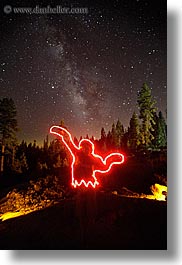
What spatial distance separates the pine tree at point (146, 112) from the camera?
360cm

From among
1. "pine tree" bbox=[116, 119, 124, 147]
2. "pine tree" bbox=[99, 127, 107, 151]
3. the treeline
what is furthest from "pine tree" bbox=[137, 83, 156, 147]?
"pine tree" bbox=[99, 127, 107, 151]

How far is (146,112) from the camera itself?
147 inches

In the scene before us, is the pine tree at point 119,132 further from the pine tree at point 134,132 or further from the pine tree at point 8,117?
the pine tree at point 8,117

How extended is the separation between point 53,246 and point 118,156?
1.17 metres

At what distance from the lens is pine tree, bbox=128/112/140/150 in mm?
3762

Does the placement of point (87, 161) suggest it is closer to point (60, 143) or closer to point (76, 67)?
point (60, 143)

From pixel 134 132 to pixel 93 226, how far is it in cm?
122

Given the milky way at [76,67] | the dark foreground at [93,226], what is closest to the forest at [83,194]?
the dark foreground at [93,226]

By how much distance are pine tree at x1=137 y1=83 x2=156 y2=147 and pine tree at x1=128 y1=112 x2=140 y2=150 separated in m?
0.09

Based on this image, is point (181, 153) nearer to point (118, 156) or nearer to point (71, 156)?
point (118, 156)

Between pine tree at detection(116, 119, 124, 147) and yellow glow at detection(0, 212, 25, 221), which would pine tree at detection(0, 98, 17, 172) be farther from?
pine tree at detection(116, 119, 124, 147)

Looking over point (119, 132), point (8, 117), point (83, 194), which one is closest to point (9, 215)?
point (83, 194)

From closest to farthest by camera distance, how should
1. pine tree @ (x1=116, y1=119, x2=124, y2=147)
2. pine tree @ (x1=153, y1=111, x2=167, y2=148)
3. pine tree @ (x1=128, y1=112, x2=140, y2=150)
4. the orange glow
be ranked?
the orange glow → pine tree @ (x1=153, y1=111, x2=167, y2=148) → pine tree @ (x1=116, y1=119, x2=124, y2=147) → pine tree @ (x1=128, y1=112, x2=140, y2=150)

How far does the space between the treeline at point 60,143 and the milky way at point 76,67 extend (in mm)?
102
